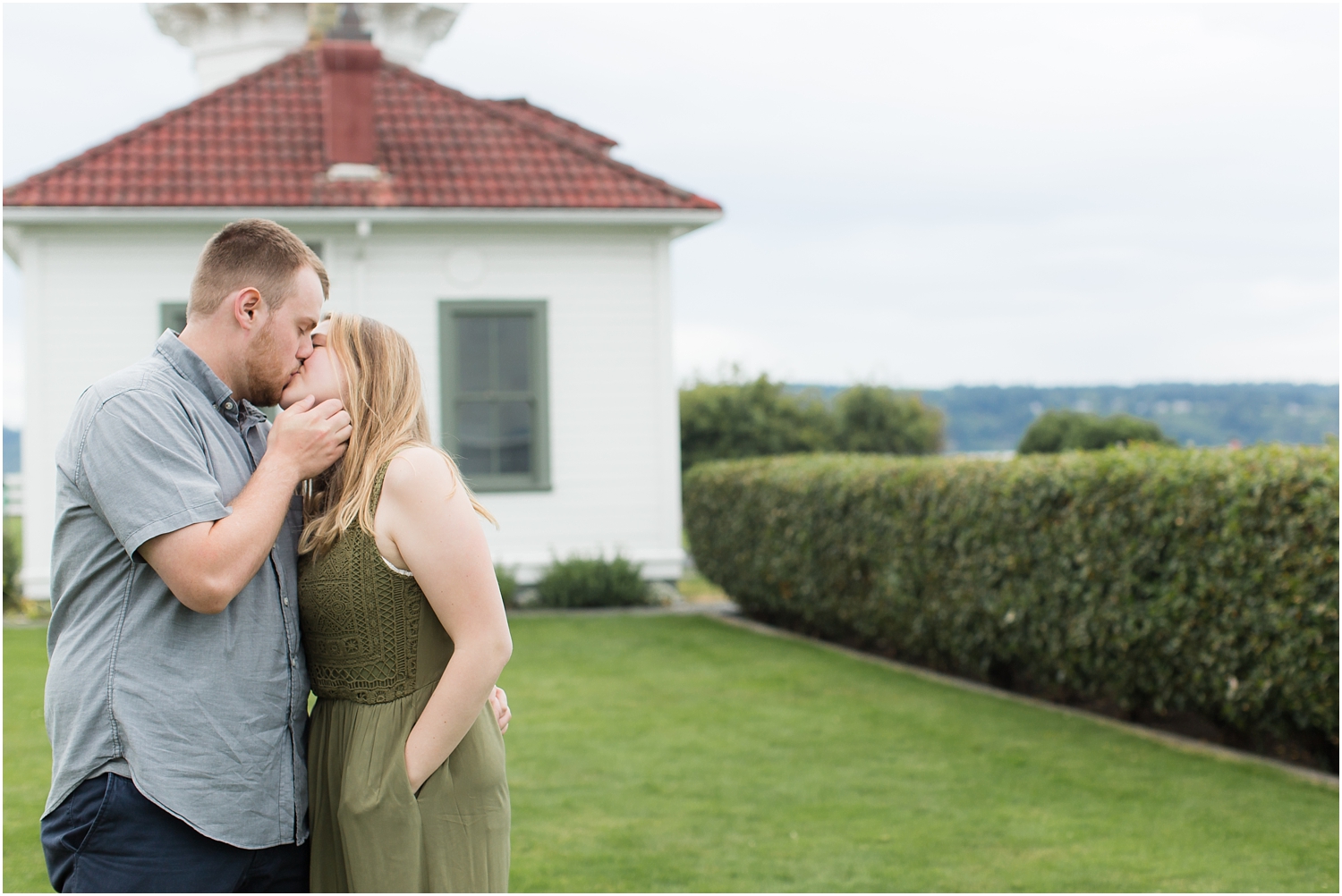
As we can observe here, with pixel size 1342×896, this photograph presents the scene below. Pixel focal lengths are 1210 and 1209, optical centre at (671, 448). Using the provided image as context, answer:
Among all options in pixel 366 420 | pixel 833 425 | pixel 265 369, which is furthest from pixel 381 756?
pixel 833 425

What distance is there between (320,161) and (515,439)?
389 centimetres

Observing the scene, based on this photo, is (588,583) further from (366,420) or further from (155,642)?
(155,642)

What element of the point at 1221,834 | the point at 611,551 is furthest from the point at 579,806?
the point at 611,551

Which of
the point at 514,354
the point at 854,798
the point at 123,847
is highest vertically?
the point at 514,354

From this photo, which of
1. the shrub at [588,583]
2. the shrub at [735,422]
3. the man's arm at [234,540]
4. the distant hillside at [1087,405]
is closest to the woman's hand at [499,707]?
the man's arm at [234,540]

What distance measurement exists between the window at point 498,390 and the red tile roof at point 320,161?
1.34 meters

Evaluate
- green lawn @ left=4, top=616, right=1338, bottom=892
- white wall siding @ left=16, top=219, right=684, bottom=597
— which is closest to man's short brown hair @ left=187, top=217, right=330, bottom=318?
green lawn @ left=4, top=616, right=1338, bottom=892

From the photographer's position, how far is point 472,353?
1406cm

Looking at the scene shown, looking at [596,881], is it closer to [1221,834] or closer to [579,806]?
[579,806]

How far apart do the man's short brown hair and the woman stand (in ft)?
0.46

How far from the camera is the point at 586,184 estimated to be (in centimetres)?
1417

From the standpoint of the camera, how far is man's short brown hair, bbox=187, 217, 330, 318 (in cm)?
272

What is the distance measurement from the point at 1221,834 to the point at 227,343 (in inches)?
199

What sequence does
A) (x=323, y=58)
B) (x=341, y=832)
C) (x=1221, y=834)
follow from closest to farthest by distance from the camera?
1. (x=341, y=832)
2. (x=1221, y=834)
3. (x=323, y=58)
